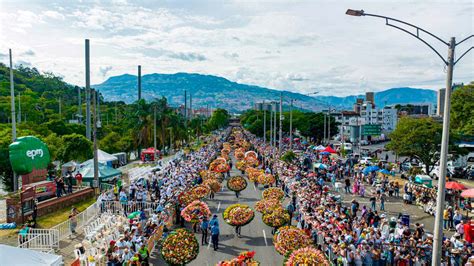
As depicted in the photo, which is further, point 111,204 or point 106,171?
point 106,171

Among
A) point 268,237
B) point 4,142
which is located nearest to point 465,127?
point 268,237

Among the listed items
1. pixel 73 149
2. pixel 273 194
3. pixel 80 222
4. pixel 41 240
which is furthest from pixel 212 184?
pixel 73 149

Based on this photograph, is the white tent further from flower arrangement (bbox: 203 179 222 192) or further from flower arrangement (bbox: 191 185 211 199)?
flower arrangement (bbox: 203 179 222 192)

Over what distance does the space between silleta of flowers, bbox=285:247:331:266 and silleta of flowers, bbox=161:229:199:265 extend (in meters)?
3.35

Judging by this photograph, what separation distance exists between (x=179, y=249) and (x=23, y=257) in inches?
178

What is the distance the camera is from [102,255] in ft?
44.2

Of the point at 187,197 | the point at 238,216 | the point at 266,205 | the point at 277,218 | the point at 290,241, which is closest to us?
the point at 290,241

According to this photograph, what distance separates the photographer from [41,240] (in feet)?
48.6

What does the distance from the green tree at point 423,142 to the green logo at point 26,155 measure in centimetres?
3291

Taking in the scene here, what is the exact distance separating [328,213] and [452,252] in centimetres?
488

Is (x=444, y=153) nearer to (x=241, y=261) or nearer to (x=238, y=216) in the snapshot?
(x=241, y=261)

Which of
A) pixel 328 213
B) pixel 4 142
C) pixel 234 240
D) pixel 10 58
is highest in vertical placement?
pixel 10 58

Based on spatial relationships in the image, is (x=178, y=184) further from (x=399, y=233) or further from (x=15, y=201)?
(x=399, y=233)

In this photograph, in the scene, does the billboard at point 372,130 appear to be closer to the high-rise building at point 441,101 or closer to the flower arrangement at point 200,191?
the flower arrangement at point 200,191
